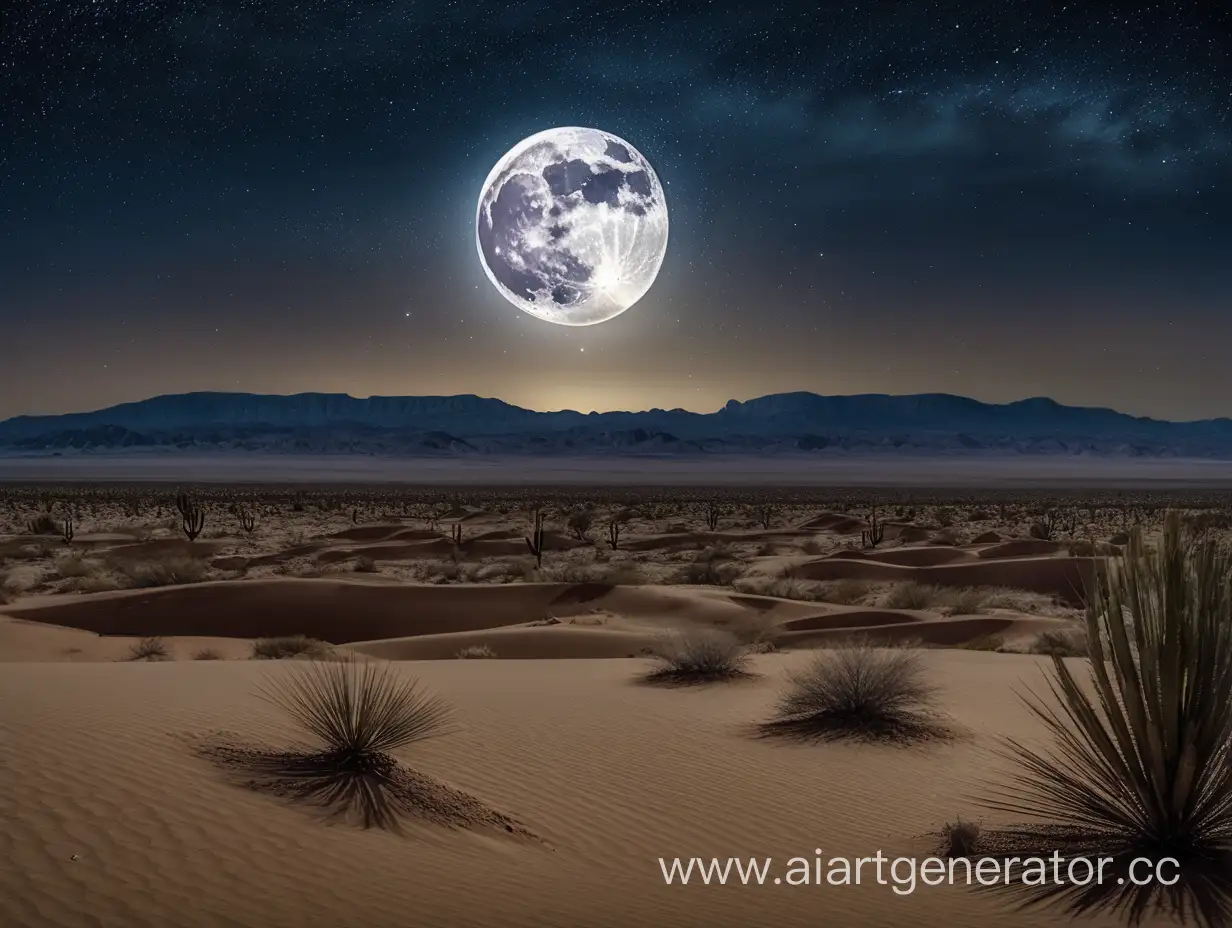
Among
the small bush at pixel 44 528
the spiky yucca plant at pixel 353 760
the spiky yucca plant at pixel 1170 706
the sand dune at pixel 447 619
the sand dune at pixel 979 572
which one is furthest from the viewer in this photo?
the small bush at pixel 44 528

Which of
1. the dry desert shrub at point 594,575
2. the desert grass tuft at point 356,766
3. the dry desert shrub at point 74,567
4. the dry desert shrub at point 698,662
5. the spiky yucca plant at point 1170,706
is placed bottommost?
the dry desert shrub at point 74,567

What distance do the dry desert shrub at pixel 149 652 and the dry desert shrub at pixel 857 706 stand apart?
36.9ft

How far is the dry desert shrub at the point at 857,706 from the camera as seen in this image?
1077 centimetres

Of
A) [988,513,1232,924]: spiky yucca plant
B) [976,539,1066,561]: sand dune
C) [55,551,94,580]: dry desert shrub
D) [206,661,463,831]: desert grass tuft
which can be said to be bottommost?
[55,551,94,580]: dry desert shrub

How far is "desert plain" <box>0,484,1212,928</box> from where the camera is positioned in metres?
5.74

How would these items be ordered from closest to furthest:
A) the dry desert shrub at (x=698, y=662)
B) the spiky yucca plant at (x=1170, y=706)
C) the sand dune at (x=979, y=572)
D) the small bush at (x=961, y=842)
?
the spiky yucca plant at (x=1170, y=706)
the small bush at (x=961, y=842)
the dry desert shrub at (x=698, y=662)
the sand dune at (x=979, y=572)

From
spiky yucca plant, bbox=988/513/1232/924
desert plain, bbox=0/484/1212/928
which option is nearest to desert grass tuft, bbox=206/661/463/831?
desert plain, bbox=0/484/1212/928

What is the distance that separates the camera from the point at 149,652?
56.6 feet

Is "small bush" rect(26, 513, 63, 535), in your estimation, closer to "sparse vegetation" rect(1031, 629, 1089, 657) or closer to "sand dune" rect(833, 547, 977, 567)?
"sand dune" rect(833, 547, 977, 567)

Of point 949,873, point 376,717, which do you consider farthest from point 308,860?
point 949,873

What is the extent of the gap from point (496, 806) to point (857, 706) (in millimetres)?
4829

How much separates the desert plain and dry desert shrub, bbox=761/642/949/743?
12.8 inches

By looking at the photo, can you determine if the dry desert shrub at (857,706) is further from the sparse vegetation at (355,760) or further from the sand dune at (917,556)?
the sand dune at (917,556)

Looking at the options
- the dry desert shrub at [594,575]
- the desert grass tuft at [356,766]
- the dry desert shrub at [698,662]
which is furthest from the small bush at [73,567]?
the desert grass tuft at [356,766]
